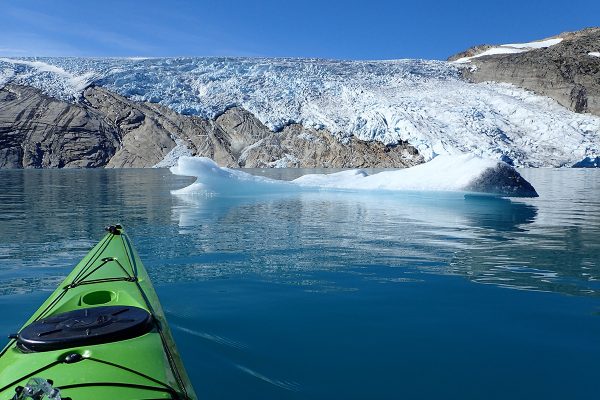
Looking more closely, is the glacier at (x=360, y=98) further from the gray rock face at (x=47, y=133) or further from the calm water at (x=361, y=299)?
the calm water at (x=361, y=299)

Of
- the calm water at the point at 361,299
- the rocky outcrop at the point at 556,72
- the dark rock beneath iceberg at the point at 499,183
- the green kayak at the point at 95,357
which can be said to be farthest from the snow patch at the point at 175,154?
the green kayak at the point at 95,357

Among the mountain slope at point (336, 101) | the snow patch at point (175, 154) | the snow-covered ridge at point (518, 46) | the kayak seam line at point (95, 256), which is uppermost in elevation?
the snow-covered ridge at point (518, 46)

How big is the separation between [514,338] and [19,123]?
59.8 metres

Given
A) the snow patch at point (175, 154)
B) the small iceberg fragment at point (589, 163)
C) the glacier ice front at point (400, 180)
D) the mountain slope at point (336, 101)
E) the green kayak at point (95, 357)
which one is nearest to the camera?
the green kayak at point (95, 357)

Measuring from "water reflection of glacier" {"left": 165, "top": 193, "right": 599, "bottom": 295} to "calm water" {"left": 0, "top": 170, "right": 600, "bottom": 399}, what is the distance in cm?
4

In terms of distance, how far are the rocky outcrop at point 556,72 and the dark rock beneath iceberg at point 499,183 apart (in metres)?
45.9

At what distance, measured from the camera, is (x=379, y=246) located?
732 cm

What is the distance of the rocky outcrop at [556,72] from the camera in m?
52.8

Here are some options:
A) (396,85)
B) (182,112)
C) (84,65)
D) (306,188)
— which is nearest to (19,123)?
(84,65)

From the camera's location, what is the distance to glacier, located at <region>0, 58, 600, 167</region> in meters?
41.6

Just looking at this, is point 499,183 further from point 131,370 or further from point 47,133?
point 47,133

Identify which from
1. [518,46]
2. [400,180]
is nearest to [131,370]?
[400,180]

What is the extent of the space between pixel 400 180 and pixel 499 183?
310 centimetres

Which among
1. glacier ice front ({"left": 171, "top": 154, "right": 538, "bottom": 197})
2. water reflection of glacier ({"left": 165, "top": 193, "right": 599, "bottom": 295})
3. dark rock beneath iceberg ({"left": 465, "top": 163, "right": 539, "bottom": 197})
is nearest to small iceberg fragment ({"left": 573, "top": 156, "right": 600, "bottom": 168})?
glacier ice front ({"left": 171, "top": 154, "right": 538, "bottom": 197})
